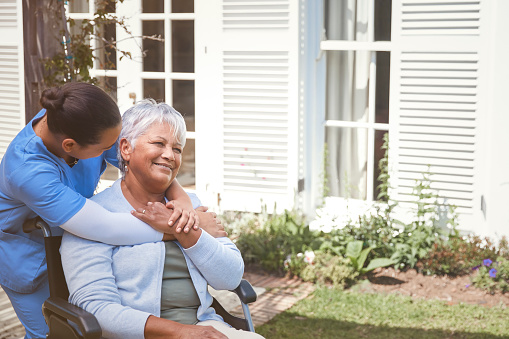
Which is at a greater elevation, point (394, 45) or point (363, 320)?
point (394, 45)

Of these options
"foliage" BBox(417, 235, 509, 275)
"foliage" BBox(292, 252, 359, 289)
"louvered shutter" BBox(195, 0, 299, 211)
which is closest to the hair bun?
"foliage" BBox(292, 252, 359, 289)

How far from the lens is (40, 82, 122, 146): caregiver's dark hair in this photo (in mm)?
2107

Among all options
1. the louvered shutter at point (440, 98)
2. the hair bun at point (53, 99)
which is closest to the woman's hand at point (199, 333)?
the hair bun at point (53, 99)

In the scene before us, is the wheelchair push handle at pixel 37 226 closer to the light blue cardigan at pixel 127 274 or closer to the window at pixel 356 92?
the light blue cardigan at pixel 127 274

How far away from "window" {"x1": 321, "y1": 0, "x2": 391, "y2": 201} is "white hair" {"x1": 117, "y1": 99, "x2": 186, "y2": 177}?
2672 mm

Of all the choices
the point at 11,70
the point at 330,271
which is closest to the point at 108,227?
Answer: the point at 330,271

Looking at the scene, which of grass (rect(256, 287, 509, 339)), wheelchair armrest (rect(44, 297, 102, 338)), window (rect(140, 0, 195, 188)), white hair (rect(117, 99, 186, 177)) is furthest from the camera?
window (rect(140, 0, 195, 188))

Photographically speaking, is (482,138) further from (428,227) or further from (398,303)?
(398,303)

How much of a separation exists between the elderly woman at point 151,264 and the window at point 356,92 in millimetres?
2664

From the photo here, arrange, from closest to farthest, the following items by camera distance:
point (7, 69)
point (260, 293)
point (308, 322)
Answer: point (308, 322) → point (260, 293) → point (7, 69)

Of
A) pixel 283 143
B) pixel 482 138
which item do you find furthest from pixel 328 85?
pixel 482 138

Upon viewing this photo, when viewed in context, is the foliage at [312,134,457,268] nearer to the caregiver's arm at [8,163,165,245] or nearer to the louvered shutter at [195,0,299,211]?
the louvered shutter at [195,0,299,211]

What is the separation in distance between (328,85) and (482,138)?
1194 millimetres

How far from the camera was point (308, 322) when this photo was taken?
12.9ft
